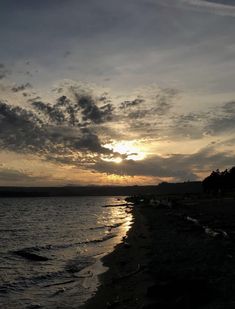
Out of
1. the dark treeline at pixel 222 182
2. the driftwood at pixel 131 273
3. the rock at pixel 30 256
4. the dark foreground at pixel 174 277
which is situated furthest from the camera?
the dark treeline at pixel 222 182


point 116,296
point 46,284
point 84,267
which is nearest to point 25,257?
point 84,267

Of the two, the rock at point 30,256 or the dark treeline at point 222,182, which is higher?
the dark treeline at point 222,182

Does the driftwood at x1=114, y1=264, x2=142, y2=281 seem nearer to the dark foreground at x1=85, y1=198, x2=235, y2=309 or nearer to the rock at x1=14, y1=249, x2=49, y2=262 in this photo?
the dark foreground at x1=85, y1=198, x2=235, y2=309

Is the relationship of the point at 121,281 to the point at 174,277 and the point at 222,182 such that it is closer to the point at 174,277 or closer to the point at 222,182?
the point at 174,277

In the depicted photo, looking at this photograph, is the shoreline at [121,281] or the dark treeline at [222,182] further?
the dark treeline at [222,182]

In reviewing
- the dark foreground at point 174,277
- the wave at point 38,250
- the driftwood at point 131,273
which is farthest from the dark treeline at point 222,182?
the driftwood at point 131,273

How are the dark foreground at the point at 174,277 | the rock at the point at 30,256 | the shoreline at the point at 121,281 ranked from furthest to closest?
the rock at the point at 30,256 < the shoreline at the point at 121,281 < the dark foreground at the point at 174,277

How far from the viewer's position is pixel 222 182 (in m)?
174

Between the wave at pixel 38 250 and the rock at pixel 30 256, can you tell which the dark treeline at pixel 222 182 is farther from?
the rock at pixel 30 256

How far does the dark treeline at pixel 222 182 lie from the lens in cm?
16488

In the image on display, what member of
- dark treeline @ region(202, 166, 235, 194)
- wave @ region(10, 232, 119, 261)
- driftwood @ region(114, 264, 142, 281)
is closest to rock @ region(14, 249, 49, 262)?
wave @ region(10, 232, 119, 261)

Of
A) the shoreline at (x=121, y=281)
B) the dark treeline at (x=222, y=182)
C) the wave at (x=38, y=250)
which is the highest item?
the dark treeline at (x=222, y=182)

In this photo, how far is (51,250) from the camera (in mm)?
37031

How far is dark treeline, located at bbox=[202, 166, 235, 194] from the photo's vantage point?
16488cm
